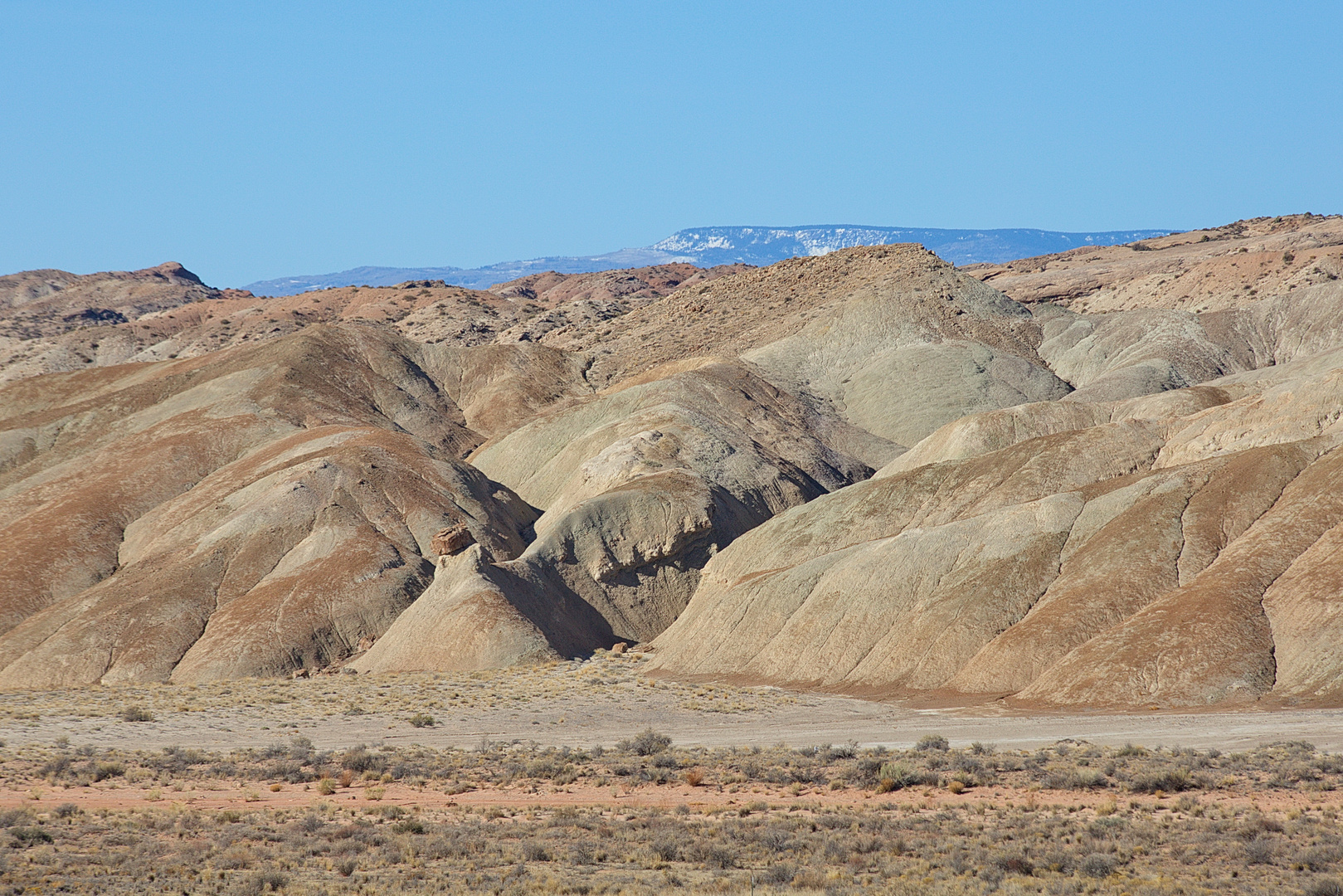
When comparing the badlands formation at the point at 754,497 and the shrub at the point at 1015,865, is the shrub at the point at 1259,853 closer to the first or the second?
the shrub at the point at 1015,865

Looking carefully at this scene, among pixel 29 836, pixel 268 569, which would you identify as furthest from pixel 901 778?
pixel 268 569

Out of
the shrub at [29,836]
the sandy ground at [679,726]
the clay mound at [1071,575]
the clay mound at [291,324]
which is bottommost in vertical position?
the sandy ground at [679,726]

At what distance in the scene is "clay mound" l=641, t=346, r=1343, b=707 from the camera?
43281 millimetres

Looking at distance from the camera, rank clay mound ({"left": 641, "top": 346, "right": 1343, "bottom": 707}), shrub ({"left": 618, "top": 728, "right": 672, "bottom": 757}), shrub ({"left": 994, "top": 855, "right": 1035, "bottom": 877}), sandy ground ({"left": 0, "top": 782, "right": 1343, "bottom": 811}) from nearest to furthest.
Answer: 1. shrub ({"left": 994, "top": 855, "right": 1035, "bottom": 877})
2. sandy ground ({"left": 0, "top": 782, "right": 1343, "bottom": 811})
3. shrub ({"left": 618, "top": 728, "right": 672, "bottom": 757})
4. clay mound ({"left": 641, "top": 346, "right": 1343, "bottom": 707})

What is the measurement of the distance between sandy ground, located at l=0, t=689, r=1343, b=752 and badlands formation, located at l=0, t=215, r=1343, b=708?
344cm

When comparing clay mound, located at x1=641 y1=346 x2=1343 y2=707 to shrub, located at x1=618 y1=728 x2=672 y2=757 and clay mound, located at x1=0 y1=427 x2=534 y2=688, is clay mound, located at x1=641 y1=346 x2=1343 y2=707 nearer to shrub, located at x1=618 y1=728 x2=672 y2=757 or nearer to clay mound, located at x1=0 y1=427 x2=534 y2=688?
shrub, located at x1=618 y1=728 x2=672 y2=757

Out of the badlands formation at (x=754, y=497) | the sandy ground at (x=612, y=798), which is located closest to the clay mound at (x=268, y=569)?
the badlands formation at (x=754, y=497)

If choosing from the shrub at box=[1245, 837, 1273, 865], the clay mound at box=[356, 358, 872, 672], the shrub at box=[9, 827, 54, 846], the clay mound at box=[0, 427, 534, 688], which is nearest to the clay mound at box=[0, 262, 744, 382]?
the clay mound at box=[356, 358, 872, 672]

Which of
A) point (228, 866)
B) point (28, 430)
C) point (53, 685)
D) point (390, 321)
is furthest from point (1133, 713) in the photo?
point (390, 321)

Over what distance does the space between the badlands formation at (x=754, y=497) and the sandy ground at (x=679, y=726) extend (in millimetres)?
3444

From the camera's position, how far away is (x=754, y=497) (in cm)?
8331

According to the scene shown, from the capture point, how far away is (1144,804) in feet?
85.8

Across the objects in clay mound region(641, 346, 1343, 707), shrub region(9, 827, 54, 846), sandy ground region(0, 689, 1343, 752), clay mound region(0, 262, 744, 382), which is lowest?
sandy ground region(0, 689, 1343, 752)

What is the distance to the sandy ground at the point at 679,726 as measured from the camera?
1422 inches
